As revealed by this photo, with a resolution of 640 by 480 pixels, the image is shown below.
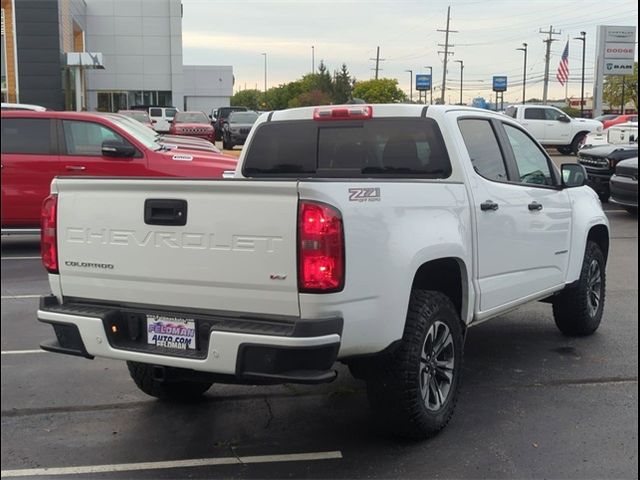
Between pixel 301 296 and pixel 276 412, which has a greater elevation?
pixel 301 296

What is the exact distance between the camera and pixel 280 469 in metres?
3.84

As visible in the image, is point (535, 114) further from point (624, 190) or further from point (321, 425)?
point (321, 425)

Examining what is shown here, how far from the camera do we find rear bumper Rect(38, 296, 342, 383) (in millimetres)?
3359

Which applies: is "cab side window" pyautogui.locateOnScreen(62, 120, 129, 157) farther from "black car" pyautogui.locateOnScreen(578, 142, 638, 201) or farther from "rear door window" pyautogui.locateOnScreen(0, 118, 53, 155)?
"black car" pyautogui.locateOnScreen(578, 142, 638, 201)

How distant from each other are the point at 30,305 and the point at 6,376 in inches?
95.6

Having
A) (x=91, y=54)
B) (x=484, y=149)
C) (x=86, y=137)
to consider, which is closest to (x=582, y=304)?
(x=484, y=149)

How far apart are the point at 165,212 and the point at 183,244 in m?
0.19

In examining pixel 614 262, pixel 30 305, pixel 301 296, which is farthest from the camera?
pixel 614 262

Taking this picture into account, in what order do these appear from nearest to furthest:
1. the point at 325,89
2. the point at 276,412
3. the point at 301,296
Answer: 1. the point at 301,296
2. the point at 276,412
3. the point at 325,89

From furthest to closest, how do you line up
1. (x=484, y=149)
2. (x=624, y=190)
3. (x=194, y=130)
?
(x=194, y=130), (x=624, y=190), (x=484, y=149)

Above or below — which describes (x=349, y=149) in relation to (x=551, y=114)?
below

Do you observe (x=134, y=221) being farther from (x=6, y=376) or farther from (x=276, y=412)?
(x=6, y=376)

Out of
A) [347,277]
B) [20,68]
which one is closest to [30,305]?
[347,277]

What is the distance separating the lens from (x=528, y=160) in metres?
5.71
